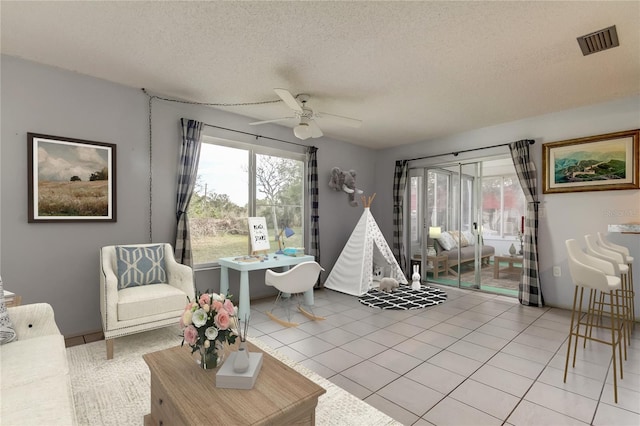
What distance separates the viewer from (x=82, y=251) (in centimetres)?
311

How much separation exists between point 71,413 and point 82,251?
2268mm

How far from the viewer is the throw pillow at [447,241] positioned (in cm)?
554

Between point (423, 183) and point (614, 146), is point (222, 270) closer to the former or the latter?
point (423, 183)

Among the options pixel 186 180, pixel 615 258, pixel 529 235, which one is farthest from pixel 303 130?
pixel 529 235

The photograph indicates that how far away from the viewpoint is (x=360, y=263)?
472cm

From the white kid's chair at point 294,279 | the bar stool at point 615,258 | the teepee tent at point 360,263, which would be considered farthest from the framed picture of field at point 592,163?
the white kid's chair at point 294,279

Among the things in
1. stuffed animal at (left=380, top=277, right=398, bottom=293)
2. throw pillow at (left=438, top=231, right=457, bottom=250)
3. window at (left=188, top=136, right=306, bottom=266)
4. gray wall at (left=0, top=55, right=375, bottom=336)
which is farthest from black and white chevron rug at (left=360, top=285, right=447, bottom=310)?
gray wall at (left=0, top=55, right=375, bottom=336)

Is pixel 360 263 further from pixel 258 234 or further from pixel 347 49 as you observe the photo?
pixel 347 49

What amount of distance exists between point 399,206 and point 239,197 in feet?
9.75

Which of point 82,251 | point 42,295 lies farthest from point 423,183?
point 42,295

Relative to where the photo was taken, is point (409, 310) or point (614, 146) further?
point (409, 310)

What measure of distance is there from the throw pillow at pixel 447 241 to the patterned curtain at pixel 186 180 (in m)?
4.16

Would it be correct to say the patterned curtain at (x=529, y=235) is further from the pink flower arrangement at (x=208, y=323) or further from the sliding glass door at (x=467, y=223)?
the pink flower arrangement at (x=208, y=323)

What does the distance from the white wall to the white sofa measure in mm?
5027
